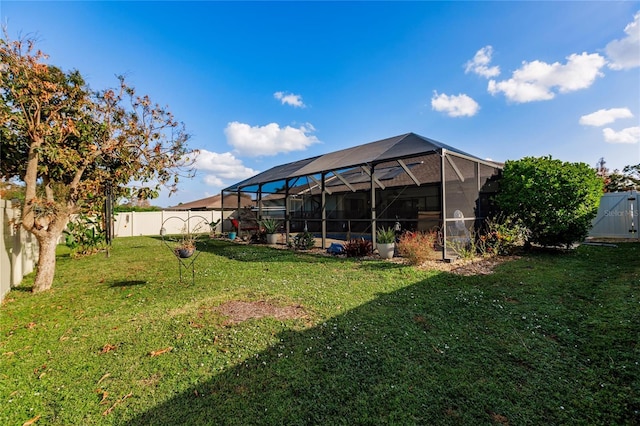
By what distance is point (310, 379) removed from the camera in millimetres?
2316

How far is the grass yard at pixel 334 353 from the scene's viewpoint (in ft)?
6.43

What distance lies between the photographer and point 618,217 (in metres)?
10.8

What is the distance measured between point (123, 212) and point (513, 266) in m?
20.6

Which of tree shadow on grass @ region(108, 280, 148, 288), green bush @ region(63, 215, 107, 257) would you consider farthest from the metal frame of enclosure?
green bush @ region(63, 215, 107, 257)

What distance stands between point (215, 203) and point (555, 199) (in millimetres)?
23331

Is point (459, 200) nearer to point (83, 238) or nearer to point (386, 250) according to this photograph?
point (386, 250)

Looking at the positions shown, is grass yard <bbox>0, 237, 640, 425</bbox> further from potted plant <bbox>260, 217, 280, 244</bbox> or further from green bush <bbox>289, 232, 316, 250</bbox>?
potted plant <bbox>260, 217, 280, 244</bbox>

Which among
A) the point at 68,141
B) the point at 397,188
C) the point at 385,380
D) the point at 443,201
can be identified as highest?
the point at 68,141

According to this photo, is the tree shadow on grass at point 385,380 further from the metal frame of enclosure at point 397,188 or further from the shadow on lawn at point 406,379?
the metal frame of enclosure at point 397,188

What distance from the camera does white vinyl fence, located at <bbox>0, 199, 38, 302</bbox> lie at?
15.6ft

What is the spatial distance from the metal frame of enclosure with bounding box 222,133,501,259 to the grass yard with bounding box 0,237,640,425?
2697mm

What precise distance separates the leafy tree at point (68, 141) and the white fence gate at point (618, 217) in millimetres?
15030

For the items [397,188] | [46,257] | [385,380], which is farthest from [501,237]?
[46,257]

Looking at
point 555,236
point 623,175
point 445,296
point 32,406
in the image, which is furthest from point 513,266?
point 623,175
